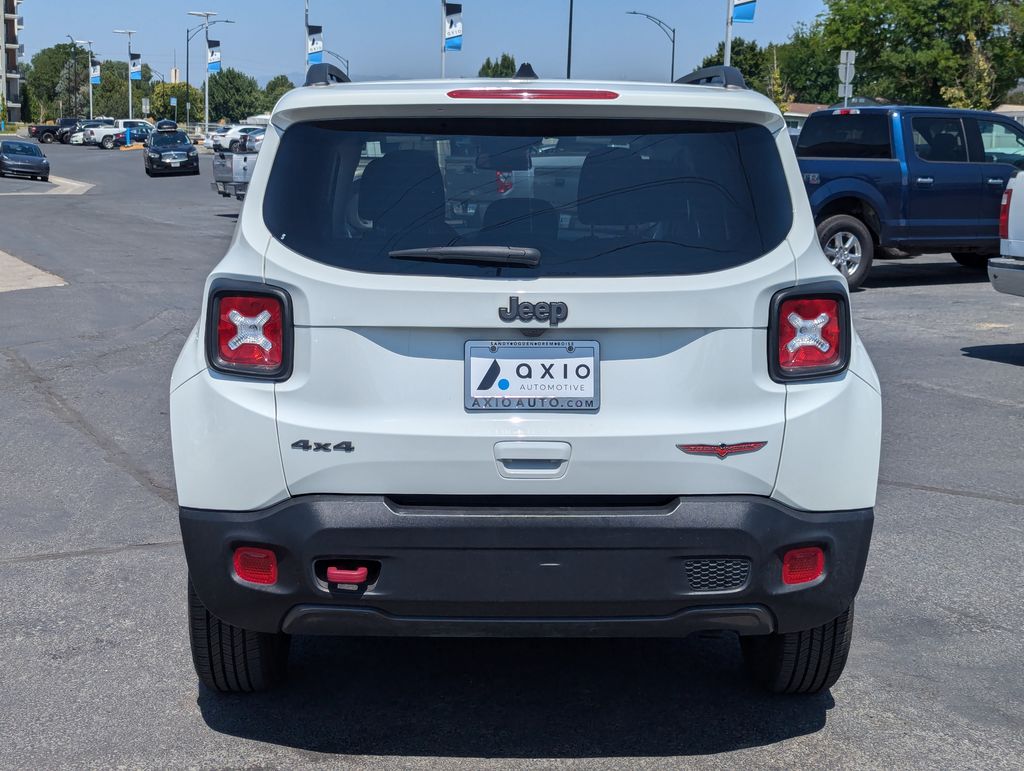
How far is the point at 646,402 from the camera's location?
3439 mm

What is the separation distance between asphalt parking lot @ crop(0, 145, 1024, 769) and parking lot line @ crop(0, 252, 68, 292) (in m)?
7.26

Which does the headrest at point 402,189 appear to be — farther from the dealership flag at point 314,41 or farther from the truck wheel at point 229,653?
the dealership flag at point 314,41

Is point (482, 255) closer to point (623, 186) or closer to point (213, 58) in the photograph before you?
point (623, 186)

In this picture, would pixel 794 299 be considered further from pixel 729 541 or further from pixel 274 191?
pixel 274 191

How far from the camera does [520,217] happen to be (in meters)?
3.51

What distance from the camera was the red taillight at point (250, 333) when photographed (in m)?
3.45

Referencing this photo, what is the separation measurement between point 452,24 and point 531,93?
2156 inches

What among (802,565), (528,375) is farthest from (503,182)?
(802,565)

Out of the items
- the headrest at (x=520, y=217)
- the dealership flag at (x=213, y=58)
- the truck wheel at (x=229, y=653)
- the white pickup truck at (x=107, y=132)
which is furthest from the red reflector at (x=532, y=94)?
the dealership flag at (x=213, y=58)

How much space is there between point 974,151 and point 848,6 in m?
42.7

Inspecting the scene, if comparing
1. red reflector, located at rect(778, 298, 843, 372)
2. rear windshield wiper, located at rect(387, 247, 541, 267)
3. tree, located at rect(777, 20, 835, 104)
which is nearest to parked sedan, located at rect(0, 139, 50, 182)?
rear windshield wiper, located at rect(387, 247, 541, 267)

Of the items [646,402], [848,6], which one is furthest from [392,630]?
[848,6]

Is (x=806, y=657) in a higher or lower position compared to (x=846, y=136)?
lower

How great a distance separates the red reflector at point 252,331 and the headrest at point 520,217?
59 centimetres
